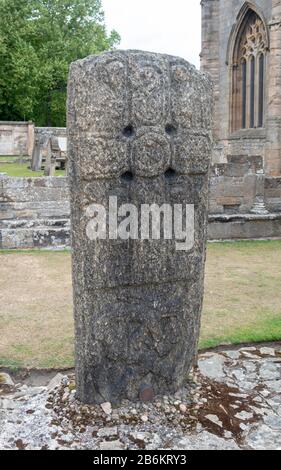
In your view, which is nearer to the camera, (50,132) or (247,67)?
(247,67)

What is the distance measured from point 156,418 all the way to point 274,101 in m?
16.1

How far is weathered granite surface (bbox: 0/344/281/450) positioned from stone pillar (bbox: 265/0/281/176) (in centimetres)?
1469

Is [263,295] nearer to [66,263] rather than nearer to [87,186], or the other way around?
[66,263]

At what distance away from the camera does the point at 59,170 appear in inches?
A: 836

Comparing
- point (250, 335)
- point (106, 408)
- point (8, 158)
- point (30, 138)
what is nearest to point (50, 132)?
point (30, 138)

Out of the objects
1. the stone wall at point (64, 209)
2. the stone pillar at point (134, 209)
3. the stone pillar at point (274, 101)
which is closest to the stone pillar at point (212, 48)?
the stone pillar at point (274, 101)

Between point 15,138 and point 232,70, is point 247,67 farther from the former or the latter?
point 15,138

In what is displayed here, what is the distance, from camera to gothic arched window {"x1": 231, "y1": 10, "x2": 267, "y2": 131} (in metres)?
20.6

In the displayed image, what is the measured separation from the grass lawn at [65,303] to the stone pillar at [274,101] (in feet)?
30.3

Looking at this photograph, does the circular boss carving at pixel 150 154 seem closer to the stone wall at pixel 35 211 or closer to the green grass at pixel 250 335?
the green grass at pixel 250 335

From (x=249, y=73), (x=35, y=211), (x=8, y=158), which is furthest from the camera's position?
(x=8, y=158)

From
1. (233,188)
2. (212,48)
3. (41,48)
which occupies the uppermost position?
(41,48)

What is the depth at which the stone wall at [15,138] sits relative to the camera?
2931cm

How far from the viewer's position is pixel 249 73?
21.2 metres
